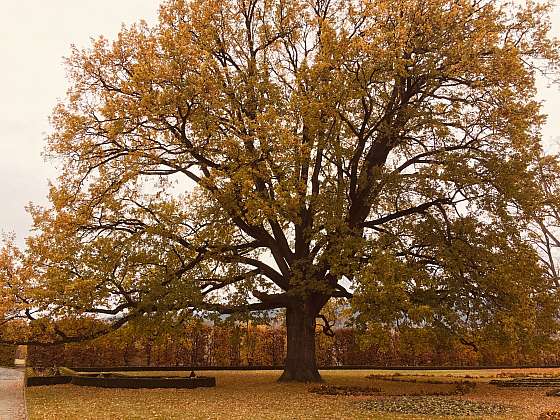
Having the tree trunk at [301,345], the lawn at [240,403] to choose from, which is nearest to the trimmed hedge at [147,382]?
the lawn at [240,403]

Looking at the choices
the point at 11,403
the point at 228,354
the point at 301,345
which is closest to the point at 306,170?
the point at 301,345

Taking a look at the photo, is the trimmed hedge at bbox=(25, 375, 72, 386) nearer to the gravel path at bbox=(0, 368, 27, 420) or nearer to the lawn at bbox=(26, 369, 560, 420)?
the gravel path at bbox=(0, 368, 27, 420)

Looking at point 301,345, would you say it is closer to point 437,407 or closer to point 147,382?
point 147,382

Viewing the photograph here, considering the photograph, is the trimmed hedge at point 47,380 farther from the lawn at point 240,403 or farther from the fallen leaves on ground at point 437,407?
the fallen leaves on ground at point 437,407

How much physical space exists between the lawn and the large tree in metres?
2.33

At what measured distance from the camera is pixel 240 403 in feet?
46.3

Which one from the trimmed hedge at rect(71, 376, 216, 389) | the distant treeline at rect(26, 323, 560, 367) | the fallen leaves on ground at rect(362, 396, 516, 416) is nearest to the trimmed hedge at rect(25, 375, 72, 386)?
the trimmed hedge at rect(71, 376, 216, 389)

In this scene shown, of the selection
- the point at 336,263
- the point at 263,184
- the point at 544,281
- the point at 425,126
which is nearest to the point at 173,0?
the point at 263,184

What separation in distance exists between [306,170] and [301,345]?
281 inches

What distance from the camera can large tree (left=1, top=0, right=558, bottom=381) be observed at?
1639 centimetres

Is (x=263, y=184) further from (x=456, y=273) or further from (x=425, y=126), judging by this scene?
(x=456, y=273)

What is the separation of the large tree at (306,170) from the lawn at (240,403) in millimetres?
2330

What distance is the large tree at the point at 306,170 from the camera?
16.4m

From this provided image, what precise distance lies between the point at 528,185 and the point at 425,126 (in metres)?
3.86
